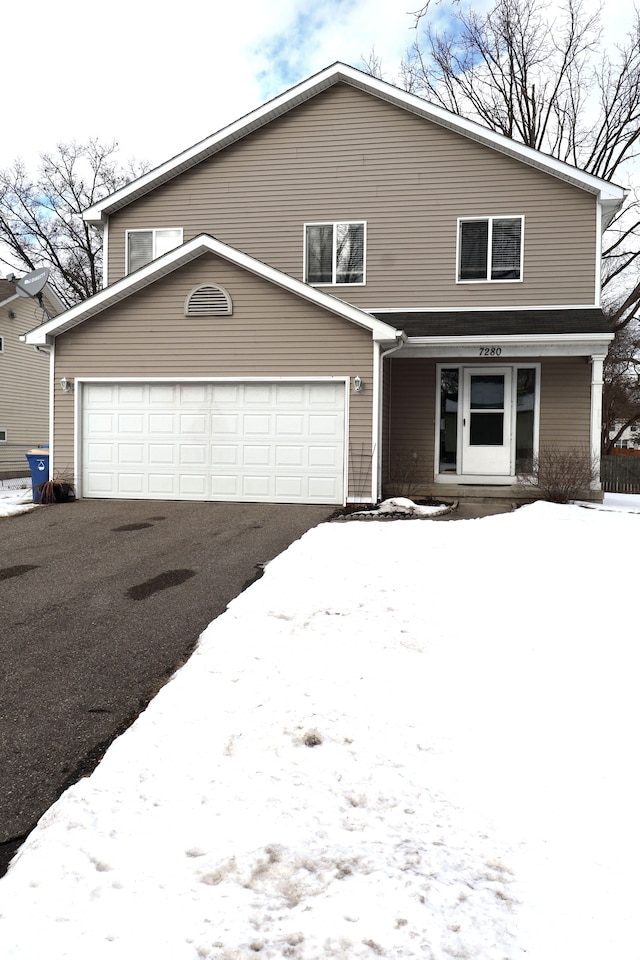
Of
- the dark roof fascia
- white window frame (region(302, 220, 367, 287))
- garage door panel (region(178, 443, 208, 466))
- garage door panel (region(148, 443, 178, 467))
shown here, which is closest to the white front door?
the dark roof fascia

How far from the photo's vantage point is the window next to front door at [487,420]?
1284cm

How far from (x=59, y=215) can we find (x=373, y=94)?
66.3 ft

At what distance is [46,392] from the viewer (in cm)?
2456

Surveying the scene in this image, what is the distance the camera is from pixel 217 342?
443 inches

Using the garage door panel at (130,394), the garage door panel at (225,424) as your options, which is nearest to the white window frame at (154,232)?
the garage door panel at (130,394)

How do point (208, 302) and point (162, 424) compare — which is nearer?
point (208, 302)

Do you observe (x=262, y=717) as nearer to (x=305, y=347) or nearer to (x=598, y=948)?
(x=598, y=948)

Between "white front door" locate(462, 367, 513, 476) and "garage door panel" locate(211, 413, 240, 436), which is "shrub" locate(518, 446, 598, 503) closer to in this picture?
"white front door" locate(462, 367, 513, 476)

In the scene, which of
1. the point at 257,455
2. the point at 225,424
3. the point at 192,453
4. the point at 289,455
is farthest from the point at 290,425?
the point at 192,453

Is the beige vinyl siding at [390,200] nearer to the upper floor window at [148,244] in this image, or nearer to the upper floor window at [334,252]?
the upper floor window at [334,252]

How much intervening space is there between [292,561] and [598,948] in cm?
484

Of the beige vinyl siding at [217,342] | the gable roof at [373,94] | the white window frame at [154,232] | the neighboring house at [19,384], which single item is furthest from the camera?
the neighboring house at [19,384]

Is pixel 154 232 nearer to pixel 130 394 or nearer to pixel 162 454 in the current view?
pixel 130 394

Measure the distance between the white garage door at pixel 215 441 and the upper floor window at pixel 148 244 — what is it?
12.8 ft
